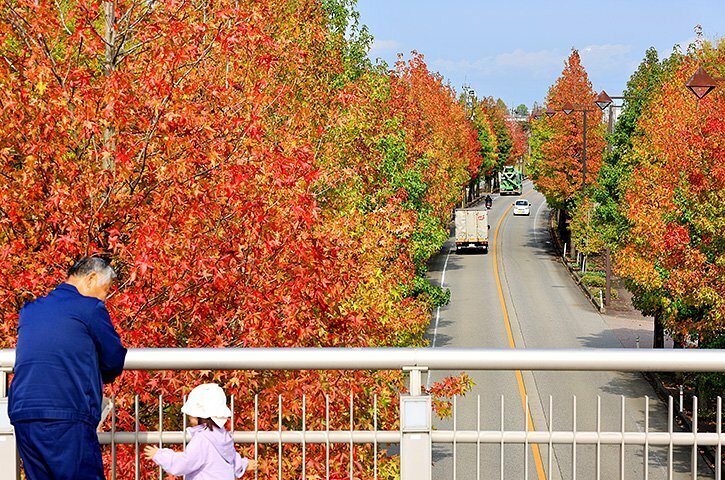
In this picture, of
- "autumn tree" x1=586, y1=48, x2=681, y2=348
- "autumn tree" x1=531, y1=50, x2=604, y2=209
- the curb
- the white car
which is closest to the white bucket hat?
"autumn tree" x1=586, y1=48, x2=681, y2=348

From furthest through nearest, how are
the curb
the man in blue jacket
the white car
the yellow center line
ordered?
the white car
the curb
the yellow center line
the man in blue jacket

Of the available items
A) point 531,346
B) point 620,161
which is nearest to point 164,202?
point 531,346

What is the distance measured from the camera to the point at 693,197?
84.1 feet

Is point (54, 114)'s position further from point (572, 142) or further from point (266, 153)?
point (572, 142)

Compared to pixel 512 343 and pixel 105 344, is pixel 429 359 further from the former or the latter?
pixel 512 343

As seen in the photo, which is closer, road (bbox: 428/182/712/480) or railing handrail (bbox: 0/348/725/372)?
railing handrail (bbox: 0/348/725/372)

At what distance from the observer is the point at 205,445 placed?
4801 millimetres

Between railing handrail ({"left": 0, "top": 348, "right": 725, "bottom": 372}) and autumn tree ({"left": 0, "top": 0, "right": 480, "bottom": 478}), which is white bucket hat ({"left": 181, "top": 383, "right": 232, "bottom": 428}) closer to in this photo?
railing handrail ({"left": 0, "top": 348, "right": 725, "bottom": 372})

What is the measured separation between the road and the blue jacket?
14.5 ft

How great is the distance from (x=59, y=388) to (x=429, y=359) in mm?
1830

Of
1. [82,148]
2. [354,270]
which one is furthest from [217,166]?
[354,270]

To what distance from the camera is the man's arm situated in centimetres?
438

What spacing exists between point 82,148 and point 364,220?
9.82 metres

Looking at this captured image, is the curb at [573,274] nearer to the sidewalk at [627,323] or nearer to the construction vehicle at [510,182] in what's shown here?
the sidewalk at [627,323]
